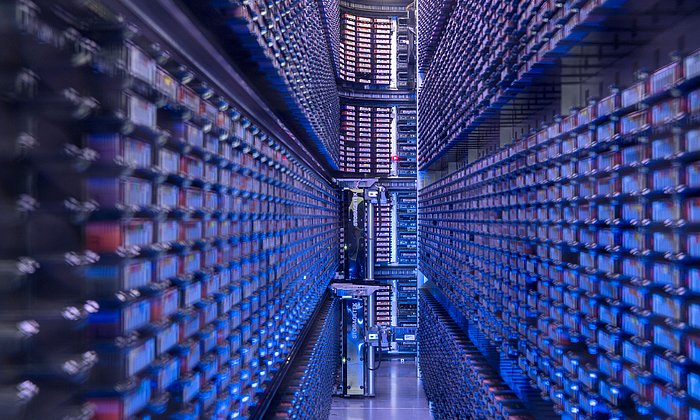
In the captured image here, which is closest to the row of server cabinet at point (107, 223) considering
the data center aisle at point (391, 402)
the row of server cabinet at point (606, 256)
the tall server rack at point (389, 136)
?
the row of server cabinet at point (606, 256)

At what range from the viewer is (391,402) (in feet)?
36.9

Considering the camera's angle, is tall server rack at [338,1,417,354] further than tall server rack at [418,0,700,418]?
Yes

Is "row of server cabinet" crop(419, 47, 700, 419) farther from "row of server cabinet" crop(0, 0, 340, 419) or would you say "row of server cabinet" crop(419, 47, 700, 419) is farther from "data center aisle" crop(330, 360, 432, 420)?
"data center aisle" crop(330, 360, 432, 420)

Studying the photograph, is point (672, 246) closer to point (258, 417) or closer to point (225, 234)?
point (225, 234)

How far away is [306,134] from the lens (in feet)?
25.0

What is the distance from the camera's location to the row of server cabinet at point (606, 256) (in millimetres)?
2176

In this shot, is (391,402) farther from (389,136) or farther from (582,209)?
(582,209)

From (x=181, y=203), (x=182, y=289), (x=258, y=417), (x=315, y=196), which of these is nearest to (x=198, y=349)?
(x=182, y=289)

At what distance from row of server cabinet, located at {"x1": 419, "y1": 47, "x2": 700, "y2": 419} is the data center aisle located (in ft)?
18.5

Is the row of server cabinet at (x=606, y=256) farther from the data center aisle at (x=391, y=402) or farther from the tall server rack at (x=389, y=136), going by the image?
the tall server rack at (x=389, y=136)

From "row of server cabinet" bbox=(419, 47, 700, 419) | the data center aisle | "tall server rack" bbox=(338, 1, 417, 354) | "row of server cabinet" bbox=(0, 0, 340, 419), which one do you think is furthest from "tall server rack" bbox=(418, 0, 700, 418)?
"tall server rack" bbox=(338, 1, 417, 354)

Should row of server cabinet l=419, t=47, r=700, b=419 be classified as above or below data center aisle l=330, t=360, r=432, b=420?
above

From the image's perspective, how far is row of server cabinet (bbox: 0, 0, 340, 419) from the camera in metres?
1.29

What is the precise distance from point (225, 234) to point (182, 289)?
71 centimetres
